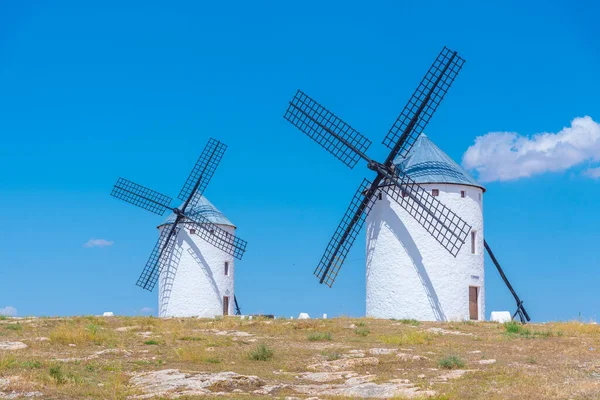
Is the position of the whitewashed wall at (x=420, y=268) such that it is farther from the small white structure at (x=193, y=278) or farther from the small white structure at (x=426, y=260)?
the small white structure at (x=193, y=278)

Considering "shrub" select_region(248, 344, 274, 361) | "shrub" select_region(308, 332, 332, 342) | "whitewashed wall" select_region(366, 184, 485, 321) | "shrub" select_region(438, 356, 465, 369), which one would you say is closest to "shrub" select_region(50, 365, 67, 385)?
"shrub" select_region(248, 344, 274, 361)

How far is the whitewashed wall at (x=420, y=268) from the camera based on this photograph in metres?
30.4

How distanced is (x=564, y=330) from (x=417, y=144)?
1131 cm

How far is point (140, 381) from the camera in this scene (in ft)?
47.5

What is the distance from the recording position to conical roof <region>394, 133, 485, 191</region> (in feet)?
101

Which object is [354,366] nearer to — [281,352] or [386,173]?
[281,352]

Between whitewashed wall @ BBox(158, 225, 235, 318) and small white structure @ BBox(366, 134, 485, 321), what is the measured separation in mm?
12140

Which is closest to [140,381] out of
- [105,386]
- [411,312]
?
[105,386]

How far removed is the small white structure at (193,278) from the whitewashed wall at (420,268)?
41.2ft

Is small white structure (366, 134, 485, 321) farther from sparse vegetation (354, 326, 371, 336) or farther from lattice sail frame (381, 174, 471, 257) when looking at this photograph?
sparse vegetation (354, 326, 371, 336)

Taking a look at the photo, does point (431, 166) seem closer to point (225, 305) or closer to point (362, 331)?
point (362, 331)

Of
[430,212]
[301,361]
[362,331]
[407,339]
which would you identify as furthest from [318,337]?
[430,212]

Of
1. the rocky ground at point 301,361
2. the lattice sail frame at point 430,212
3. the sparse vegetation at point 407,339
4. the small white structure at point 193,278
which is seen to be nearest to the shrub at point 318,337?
the rocky ground at point 301,361

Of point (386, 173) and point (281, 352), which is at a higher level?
point (386, 173)
